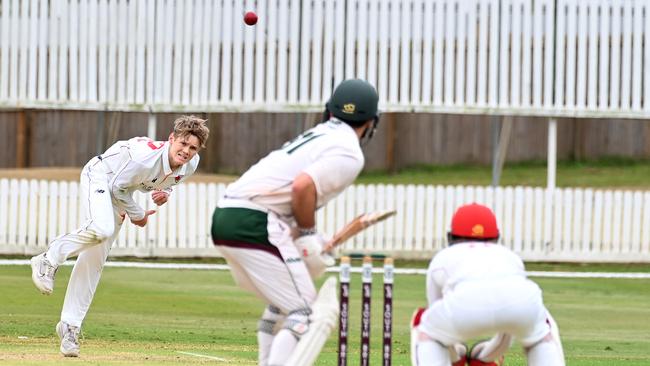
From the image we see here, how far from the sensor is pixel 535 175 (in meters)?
30.8

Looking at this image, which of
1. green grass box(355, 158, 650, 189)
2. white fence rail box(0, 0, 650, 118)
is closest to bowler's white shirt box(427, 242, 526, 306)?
white fence rail box(0, 0, 650, 118)

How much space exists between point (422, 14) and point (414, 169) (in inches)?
378

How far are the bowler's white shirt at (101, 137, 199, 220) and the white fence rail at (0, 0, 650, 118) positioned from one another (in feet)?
35.4

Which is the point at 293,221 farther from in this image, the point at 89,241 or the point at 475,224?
the point at 89,241

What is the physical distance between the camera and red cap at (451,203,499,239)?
27.4 feet

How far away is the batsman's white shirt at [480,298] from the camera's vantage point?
7.97 m

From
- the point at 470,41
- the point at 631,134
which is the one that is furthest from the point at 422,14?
the point at 631,134

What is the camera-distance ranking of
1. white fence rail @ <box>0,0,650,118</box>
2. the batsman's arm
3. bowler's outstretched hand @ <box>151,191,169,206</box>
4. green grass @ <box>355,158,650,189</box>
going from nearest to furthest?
1. the batsman's arm
2. bowler's outstretched hand @ <box>151,191,169,206</box>
3. white fence rail @ <box>0,0,650,118</box>
4. green grass @ <box>355,158,650,189</box>

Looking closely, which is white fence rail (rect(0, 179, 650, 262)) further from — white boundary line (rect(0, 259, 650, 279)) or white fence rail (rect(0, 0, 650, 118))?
white fence rail (rect(0, 0, 650, 118))

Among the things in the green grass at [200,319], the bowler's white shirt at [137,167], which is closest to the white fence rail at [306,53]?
the green grass at [200,319]

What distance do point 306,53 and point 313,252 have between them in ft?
45.0

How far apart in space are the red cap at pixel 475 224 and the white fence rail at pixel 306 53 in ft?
44.2

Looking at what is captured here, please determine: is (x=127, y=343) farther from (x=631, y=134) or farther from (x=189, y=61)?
(x=631, y=134)

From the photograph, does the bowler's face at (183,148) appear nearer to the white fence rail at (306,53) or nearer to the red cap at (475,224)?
the red cap at (475,224)
